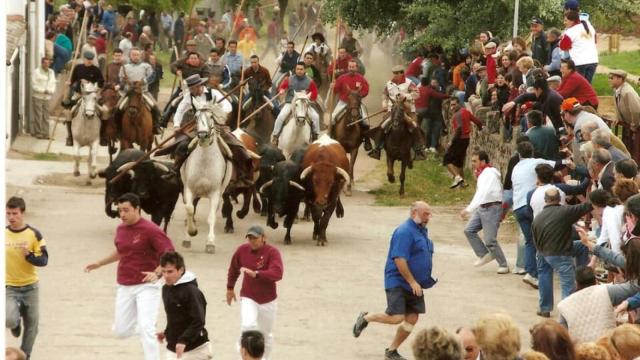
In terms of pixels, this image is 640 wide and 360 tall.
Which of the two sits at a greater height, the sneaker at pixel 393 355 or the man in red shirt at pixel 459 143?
the man in red shirt at pixel 459 143

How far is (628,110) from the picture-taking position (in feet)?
76.0

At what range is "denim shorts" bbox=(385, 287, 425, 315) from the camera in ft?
56.8

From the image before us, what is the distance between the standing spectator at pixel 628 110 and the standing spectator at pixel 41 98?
Answer: 1656 centimetres

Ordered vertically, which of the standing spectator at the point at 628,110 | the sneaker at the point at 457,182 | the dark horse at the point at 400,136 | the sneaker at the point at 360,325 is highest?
the standing spectator at the point at 628,110

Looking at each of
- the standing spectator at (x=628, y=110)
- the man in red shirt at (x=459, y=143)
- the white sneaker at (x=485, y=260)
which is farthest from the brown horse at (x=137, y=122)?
the standing spectator at (x=628, y=110)

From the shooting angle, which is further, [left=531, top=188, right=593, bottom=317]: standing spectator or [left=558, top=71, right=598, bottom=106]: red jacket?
[left=558, top=71, right=598, bottom=106]: red jacket

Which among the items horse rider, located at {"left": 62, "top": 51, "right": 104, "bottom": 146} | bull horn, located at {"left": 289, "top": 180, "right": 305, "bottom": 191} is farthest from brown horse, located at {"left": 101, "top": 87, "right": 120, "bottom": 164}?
bull horn, located at {"left": 289, "top": 180, "right": 305, "bottom": 191}

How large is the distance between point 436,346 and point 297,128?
57.1ft

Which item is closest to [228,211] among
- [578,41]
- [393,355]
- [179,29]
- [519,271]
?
[519,271]

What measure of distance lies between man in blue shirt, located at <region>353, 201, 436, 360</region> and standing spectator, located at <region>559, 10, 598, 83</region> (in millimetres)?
10382

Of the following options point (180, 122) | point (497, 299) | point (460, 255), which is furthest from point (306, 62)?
point (497, 299)

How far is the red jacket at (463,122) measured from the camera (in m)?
30.1

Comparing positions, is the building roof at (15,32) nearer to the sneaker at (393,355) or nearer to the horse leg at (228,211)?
the horse leg at (228,211)

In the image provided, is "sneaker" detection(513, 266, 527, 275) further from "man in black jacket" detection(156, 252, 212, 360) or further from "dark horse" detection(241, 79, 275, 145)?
"dark horse" detection(241, 79, 275, 145)
